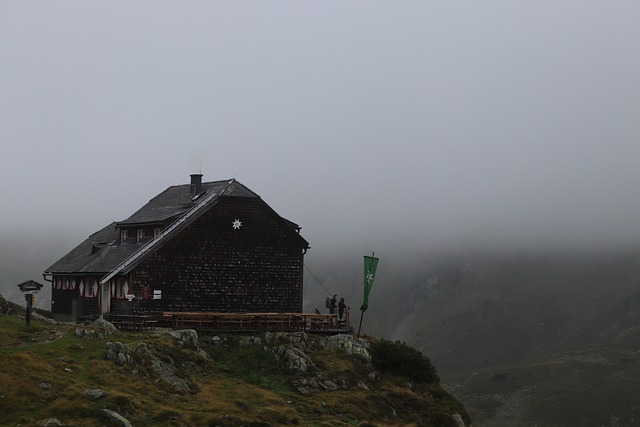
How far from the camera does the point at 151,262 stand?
65938mm

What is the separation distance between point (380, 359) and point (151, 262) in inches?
718

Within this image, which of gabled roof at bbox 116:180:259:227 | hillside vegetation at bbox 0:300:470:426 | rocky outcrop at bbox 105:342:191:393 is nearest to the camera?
hillside vegetation at bbox 0:300:470:426

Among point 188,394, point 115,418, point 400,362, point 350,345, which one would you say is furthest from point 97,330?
point 400,362

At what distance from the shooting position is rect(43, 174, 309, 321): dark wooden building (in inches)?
2598

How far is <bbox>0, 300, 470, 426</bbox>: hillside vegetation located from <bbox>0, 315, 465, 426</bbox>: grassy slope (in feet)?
0.23

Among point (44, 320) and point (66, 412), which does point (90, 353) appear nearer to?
point (66, 412)

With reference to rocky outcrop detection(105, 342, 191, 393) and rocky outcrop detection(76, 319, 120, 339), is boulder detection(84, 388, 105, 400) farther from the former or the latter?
rocky outcrop detection(76, 319, 120, 339)

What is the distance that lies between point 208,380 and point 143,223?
75.5 ft

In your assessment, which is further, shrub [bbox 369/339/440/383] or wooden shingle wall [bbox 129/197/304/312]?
wooden shingle wall [bbox 129/197/304/312]

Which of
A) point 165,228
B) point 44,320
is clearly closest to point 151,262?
point 165,228

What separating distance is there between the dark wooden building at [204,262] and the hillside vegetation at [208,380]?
285 inches

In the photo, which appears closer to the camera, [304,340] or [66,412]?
[66,412]

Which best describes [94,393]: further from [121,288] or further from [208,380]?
[121,288]

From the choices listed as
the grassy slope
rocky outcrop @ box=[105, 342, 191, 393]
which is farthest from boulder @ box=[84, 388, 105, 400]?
rocky outcrop @ box=[105, 342, 191, 393]
